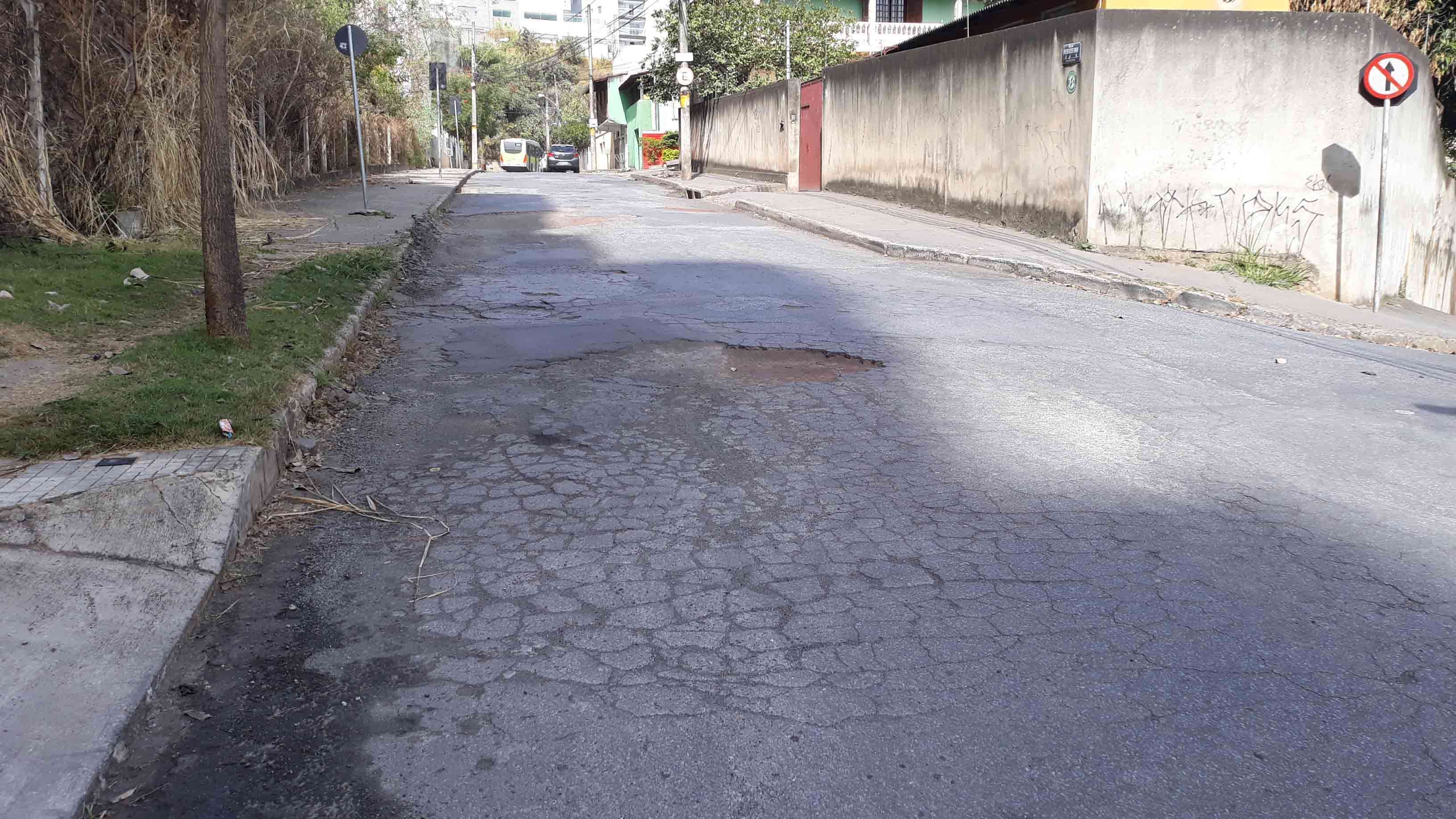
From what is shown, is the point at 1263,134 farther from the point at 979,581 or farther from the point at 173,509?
the point at 173,509

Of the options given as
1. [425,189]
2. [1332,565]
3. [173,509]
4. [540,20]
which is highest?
[540,20]

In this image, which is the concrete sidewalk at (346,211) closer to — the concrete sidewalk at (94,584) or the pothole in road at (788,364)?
the pothole in road at (788,364)

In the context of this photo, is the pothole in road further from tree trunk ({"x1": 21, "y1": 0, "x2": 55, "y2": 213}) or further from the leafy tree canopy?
the leafy tree canopy

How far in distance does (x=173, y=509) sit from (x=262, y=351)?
2.22 meters

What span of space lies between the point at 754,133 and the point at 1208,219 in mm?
15942

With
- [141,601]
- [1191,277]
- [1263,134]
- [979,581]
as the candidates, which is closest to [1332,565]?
[979,581]

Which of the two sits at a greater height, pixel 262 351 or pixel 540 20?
pixel 540 20

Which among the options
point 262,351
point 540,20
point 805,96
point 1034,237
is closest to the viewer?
point 262,351

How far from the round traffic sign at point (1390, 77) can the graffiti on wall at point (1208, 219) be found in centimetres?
167

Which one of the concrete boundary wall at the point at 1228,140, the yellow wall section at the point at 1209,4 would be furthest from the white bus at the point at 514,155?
the concrete boundary wall at the point at 1228,140

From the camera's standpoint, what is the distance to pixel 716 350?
710 cm

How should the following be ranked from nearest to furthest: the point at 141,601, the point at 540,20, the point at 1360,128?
the point at 141,601, the point at 1360,128, the point at 540,20

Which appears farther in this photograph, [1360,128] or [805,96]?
[805,96]

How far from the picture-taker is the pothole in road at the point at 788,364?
644cm
